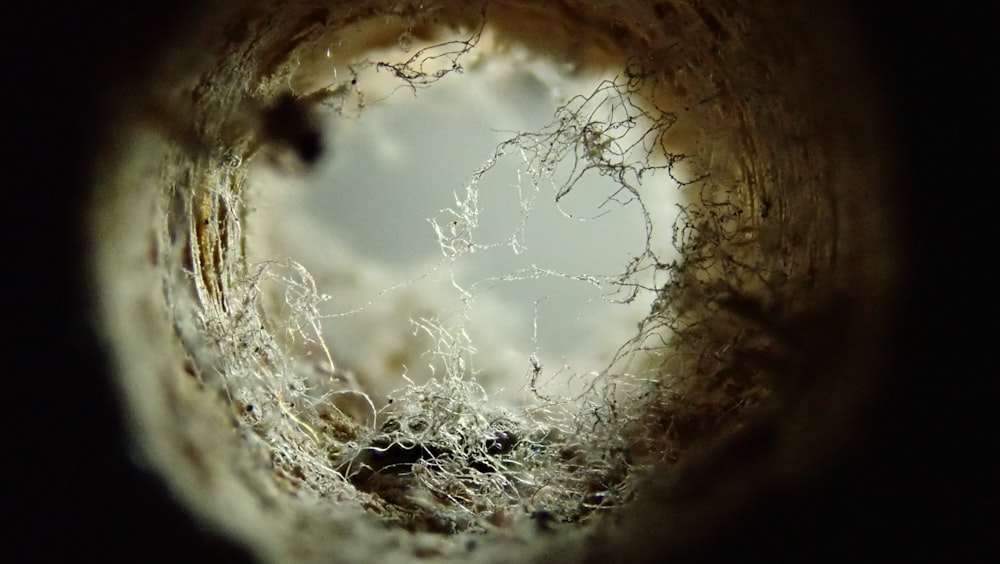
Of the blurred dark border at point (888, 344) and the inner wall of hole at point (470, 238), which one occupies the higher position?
the inner wall of hole at point (470, 238)

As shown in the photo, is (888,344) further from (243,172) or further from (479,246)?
(243,172)

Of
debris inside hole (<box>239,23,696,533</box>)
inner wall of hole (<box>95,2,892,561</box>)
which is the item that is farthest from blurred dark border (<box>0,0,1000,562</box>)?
debris inside hole (<box>239,23,696,533</box>)

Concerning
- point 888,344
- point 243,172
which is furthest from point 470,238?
point 888,344

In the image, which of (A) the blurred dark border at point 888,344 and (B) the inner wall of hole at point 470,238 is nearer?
(A) the blurred dark border at point 888,344

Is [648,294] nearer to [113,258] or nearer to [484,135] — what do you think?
[484,135]

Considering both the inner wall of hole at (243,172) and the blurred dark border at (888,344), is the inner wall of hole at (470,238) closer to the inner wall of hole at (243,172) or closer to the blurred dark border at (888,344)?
the inner wall of hole at (243,172)

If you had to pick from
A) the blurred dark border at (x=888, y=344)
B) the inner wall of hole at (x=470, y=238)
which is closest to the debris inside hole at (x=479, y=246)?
the inner wall of hole at (x=470, y=238)
